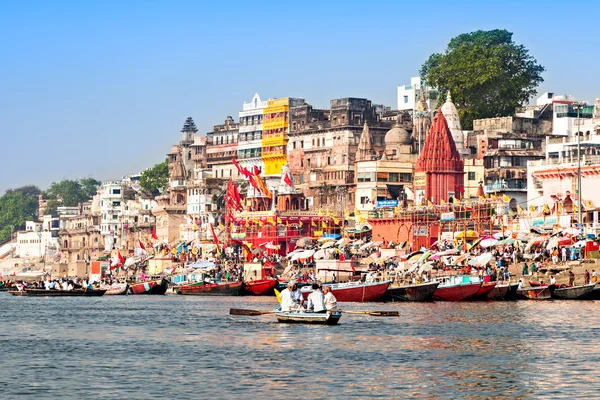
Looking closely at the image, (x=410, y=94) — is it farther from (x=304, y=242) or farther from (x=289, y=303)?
(x=289, y=303)

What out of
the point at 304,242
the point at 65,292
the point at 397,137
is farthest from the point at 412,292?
the point at 397,137

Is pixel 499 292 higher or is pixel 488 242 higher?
pixel 488 242

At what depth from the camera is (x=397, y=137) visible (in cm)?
11769

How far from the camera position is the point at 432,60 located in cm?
13225

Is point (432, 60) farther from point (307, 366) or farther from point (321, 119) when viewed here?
point (307, 366)

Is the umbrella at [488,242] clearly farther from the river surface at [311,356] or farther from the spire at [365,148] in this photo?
the spire at [365,148]

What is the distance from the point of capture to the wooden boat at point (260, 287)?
86.0m

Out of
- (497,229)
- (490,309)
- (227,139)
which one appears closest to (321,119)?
(227,139)

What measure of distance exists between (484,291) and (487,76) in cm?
5463

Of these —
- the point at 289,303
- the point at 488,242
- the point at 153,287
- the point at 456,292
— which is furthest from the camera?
the point at 153,287

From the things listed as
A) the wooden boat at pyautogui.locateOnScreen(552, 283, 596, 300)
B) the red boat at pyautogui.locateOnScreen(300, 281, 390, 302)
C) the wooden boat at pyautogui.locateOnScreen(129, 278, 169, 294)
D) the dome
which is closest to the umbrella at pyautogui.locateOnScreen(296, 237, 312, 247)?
the dome

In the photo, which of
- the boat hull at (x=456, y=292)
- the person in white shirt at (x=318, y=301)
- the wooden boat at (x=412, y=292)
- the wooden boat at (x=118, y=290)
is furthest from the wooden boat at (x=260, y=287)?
the person in white shirt at (x=318, y=301)

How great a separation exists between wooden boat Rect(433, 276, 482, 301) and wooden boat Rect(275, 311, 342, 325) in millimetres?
19346

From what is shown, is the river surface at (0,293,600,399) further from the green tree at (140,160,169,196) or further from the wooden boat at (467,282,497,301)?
the green tree at (140,160,169,196)
